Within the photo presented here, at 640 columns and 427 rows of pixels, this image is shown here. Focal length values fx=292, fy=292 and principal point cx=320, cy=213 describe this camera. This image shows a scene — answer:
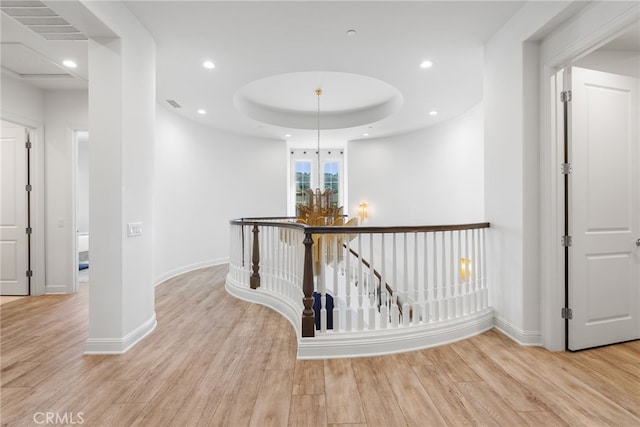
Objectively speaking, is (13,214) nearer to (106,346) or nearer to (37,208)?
(37,208)

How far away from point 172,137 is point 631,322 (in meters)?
6.59

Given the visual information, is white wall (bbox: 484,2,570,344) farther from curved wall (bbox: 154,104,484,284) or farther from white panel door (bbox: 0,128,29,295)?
white panel door (bbox: 0,128,29,295)

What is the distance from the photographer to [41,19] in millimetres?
2369

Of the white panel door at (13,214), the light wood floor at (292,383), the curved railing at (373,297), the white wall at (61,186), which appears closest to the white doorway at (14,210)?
the white panel door at (13,214)

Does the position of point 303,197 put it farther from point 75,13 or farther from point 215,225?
point 75,13

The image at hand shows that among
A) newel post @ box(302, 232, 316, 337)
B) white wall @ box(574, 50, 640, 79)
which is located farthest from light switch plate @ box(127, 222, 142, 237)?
white wall @ box(574, 50, 640, 79)

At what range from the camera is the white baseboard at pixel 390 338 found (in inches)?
92.8

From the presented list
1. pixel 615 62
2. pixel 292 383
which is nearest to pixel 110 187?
pixel 292 383

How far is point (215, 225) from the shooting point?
6.52 metres

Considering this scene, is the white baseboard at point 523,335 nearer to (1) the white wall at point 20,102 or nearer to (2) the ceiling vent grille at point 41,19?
(2) the ceiling vent grille at point 41,19

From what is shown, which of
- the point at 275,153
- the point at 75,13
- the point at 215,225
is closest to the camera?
the point at 75,13

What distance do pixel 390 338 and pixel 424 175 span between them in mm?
5060

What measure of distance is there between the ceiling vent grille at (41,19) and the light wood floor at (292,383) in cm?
274

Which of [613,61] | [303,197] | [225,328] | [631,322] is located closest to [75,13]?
[225,328]
